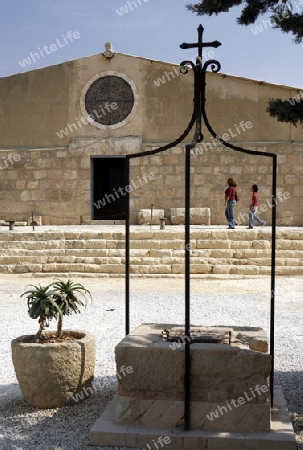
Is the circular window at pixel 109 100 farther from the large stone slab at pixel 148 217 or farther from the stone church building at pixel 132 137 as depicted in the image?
the large stone slab at pixel 148 217

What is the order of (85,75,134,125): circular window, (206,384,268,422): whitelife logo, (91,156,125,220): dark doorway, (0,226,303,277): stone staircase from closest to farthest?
(206,384,268,422): whitelife logo → (0,226,303,277): stone staircase → (85,75,134,125): circular window → (91,156,125,220): dark doorway

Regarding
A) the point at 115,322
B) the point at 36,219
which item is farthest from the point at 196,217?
the point at 115,322

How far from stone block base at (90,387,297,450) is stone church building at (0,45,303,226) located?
47.3 feet

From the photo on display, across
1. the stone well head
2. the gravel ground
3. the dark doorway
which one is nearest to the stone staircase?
the gravel ground

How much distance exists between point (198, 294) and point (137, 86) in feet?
31.8

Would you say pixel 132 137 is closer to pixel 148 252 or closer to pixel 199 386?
pixel 148 252

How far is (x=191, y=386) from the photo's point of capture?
4312 mm

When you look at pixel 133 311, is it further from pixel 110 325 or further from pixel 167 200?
pixel 167 200

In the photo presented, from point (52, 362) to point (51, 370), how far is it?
0.07 meters

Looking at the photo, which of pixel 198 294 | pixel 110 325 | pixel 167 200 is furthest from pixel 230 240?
pixel 110 325

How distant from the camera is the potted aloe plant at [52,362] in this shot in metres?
4.83

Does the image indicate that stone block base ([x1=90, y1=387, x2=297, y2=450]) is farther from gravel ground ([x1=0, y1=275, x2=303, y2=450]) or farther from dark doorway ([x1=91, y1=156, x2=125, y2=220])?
dark doorway ([x1=91, y1=156, x2=125, y2=220])

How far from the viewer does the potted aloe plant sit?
4.83 metres

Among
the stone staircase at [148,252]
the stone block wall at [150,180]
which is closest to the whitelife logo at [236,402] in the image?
the stone staircase at [148,252]
